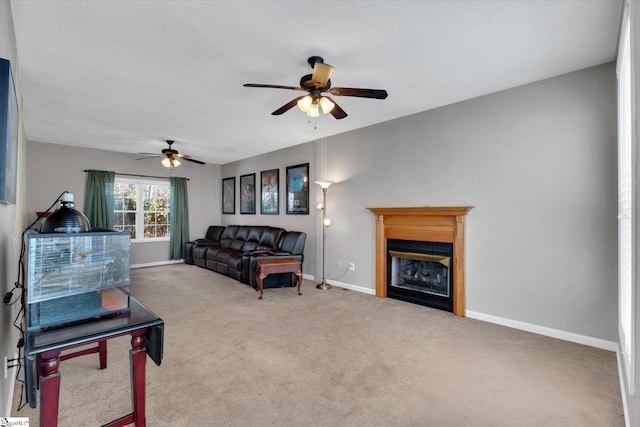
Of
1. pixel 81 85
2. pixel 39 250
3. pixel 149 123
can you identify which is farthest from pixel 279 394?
pixel 149 123

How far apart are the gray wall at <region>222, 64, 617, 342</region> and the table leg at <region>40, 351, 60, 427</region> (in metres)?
3.81

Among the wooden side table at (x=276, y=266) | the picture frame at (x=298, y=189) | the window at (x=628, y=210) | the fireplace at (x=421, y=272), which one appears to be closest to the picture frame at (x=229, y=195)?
the picture frame at (x=298, y=189)

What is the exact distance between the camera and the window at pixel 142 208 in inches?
273

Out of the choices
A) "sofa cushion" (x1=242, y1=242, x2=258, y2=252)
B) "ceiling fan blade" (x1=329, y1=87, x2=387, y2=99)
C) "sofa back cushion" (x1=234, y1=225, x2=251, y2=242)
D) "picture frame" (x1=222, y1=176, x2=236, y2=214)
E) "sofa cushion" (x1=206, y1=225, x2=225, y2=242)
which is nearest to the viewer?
"ceiling fan blade" (x1=329, y1=87, x2=387, y2=99)

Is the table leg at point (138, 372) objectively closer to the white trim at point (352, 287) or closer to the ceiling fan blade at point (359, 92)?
the ceiling fan blade at point (359, 92)

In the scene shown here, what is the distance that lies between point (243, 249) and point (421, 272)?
3724mm

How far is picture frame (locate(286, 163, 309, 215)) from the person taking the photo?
589 centimetres

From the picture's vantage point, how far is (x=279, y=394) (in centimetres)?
211

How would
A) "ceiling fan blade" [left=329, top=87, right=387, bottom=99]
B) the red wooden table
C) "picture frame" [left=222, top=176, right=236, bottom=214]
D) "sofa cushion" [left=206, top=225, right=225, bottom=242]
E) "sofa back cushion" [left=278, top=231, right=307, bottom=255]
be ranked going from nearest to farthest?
the red wooden table
"ceiling fan blade" [left=329, top=87, right=387, bottom=99]
"sofa back cushion" [left=278, top=231, right=307, bottom=255]
"sofa cushion" [left=206, top=225, right=225, bottom=242]
"picture frame" [left=222, top=176, right=236, bottom=214]

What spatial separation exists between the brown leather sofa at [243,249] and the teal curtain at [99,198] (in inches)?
70.7

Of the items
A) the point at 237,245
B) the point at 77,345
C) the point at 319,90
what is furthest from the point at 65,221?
the point at 237,245

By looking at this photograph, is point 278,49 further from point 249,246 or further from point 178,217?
point 178,217

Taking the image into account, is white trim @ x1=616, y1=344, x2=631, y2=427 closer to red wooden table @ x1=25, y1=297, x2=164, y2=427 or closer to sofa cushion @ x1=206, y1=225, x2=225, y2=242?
red wooden table @ x1=25, y1=297, x2=164, y2=427

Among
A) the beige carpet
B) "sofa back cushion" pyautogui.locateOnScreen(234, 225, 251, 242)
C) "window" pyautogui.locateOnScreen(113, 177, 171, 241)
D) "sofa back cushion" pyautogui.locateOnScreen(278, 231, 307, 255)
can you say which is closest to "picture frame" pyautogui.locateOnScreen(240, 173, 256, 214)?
"sofa back cushion" pyautogui.locateOnScreen(234, 225, 251, 242)
